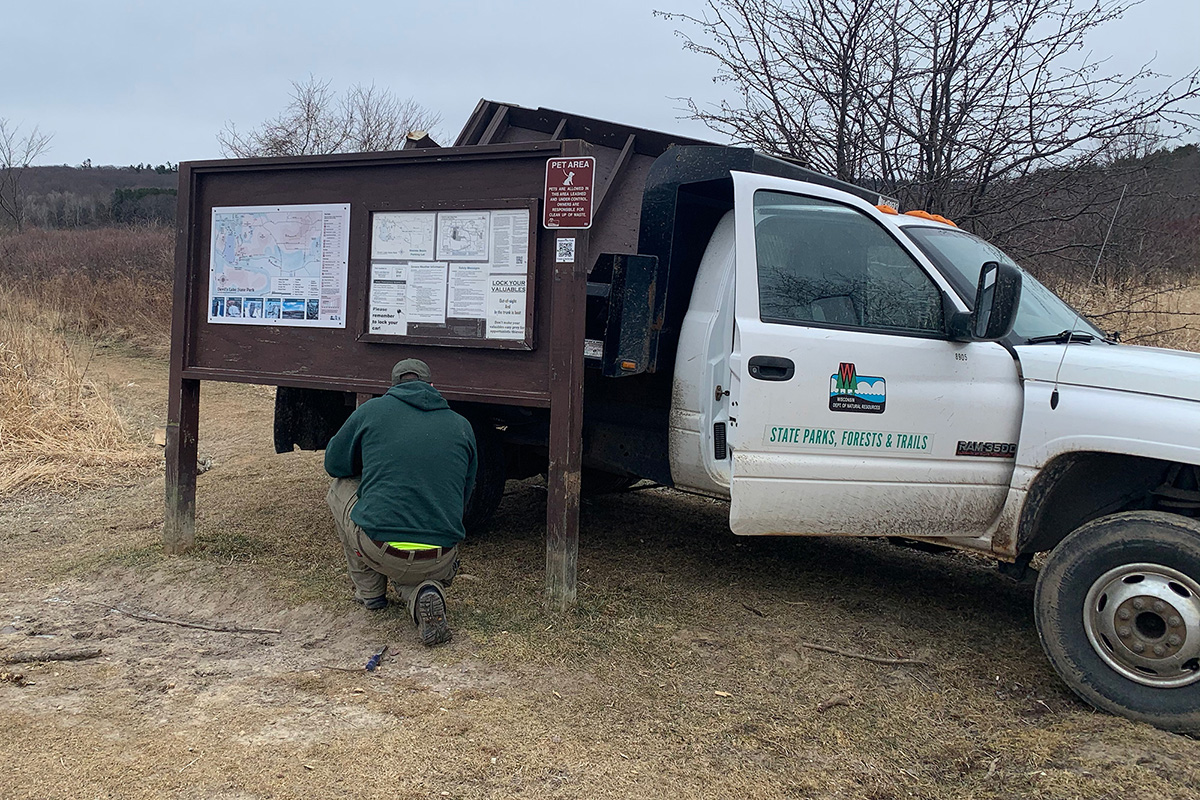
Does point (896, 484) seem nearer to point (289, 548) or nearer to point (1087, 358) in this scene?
point (1087, 358)

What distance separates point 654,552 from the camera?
5895mm

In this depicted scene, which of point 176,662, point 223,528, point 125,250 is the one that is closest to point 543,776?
point 176,662

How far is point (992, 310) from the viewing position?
392 cm

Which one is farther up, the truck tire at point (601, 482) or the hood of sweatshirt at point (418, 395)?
the hood of sweatshirt at point (418, 395)

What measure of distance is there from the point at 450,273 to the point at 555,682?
219 centimetres

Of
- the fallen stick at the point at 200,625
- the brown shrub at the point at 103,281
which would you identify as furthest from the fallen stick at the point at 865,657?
the brown shrub at the point at 103,281

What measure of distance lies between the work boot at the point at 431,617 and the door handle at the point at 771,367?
177cm

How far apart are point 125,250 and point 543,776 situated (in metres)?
23.8

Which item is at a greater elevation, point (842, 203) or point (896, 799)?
point (842, 203)

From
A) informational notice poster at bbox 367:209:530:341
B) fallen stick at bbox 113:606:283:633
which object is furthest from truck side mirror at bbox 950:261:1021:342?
fallen stick at bbox 113:606:283:633

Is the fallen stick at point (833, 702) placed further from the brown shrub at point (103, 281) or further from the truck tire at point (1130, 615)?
the brown shrub at point (103, 281)

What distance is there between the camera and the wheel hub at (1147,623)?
3.40 m

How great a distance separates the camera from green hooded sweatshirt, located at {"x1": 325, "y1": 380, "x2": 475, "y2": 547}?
169 inches

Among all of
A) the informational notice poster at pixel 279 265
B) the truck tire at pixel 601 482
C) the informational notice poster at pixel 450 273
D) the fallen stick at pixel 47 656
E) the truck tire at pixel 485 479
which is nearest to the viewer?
the fallen stick at pixel 47 656
